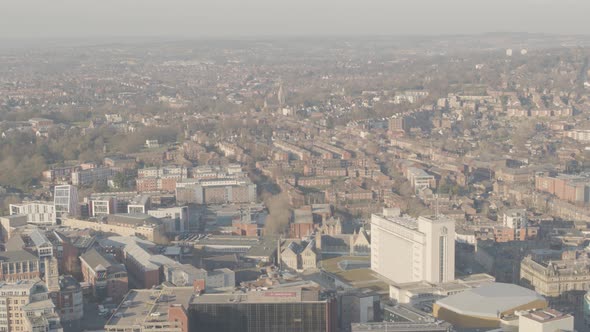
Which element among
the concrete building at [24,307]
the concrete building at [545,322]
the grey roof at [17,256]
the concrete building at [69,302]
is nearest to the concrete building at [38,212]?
the grey roof at [17,256]

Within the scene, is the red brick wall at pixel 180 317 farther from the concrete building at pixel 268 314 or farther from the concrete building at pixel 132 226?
the concrete building at pixel 132 226

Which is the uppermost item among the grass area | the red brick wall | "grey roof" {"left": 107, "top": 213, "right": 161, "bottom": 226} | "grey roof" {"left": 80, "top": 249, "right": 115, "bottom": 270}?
the red brick wall

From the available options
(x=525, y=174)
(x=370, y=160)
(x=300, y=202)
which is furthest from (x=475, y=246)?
(x=370, y=160)

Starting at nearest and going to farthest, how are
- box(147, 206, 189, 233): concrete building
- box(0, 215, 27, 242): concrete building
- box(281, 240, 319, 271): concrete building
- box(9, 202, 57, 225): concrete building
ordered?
box(281, 240, 319, 271): concrete building, box(0, 215, 27, 242): concrete building, box(147, 206, 189, 233): concrete building, box(9, 202, 57, 225): concrete building

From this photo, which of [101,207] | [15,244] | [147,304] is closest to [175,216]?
[101,207]

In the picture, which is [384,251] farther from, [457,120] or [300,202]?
[457,120]

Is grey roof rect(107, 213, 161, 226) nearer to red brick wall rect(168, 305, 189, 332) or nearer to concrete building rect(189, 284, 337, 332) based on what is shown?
concrete building rect(189, 284, 337, 332)

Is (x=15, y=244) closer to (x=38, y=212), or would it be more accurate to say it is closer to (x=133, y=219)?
(x=133, y=219)

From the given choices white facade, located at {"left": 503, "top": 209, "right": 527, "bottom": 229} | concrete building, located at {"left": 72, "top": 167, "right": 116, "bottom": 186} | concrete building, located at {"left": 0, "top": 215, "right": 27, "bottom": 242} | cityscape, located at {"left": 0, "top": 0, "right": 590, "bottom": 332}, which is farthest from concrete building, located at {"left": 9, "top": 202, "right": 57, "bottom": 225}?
white facade, located at {"left": 503, "top": 209, "right": 527, "bottom": 229}
